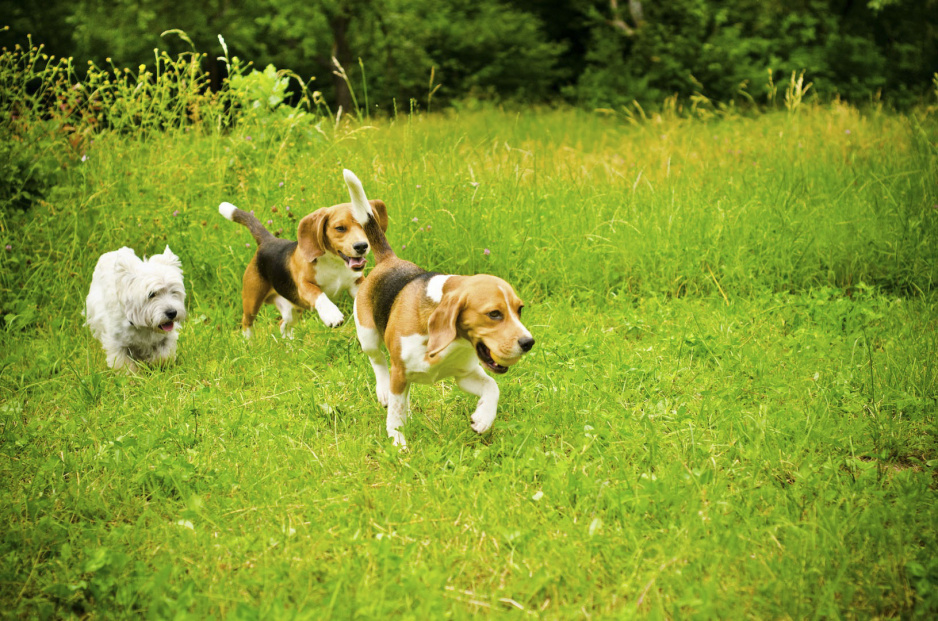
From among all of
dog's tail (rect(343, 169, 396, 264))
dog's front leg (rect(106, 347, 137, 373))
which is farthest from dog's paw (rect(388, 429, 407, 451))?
dog's front leg (rect(106, 347, 137, 373))

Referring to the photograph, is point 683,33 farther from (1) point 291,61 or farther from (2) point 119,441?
(2) point 119,441

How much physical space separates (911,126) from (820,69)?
9751 mm

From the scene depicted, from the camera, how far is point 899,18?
56.7 feet

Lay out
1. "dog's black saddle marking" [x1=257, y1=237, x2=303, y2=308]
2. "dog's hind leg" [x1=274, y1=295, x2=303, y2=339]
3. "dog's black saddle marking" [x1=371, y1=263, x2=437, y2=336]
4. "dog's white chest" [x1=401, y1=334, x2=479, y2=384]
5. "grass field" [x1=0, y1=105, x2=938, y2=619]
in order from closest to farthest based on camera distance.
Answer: "grass field" [x1=0, y1=105, x2=938, y2=619] < "dog's white chest" [x1=401, y1=334, x2=479, y2=384] < "dog's black saddle marking" [x1=371, y1=263, x2=437, y2=336] < "dog's black saddle marking" [x1=257, y1=237, x2=303, y2=308] < "dog's hind leg" [x1=274, y1=295, x2=303, y2=339]

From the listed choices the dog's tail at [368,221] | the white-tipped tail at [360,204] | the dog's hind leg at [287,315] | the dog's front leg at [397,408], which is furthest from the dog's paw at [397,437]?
the dog's hind leg at [287,315]

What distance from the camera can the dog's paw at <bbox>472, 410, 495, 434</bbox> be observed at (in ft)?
12.0

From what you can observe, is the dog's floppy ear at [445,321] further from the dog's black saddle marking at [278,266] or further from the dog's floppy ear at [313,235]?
the dog's black saddle marking at [278,266]

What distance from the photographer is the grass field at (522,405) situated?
111 inches

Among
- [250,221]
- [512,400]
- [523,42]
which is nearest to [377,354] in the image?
[512,400]

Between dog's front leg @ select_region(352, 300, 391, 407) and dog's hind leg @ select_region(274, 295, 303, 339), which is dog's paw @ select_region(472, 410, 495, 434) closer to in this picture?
dog's front leg @ select_region(352, 300, 391, 407)

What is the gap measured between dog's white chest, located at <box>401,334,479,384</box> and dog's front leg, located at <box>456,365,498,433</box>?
3.7 inches

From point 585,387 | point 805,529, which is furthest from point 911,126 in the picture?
point 805,529

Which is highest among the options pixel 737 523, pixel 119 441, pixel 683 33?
pixel 683 33

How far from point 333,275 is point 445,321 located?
6.16 feet
